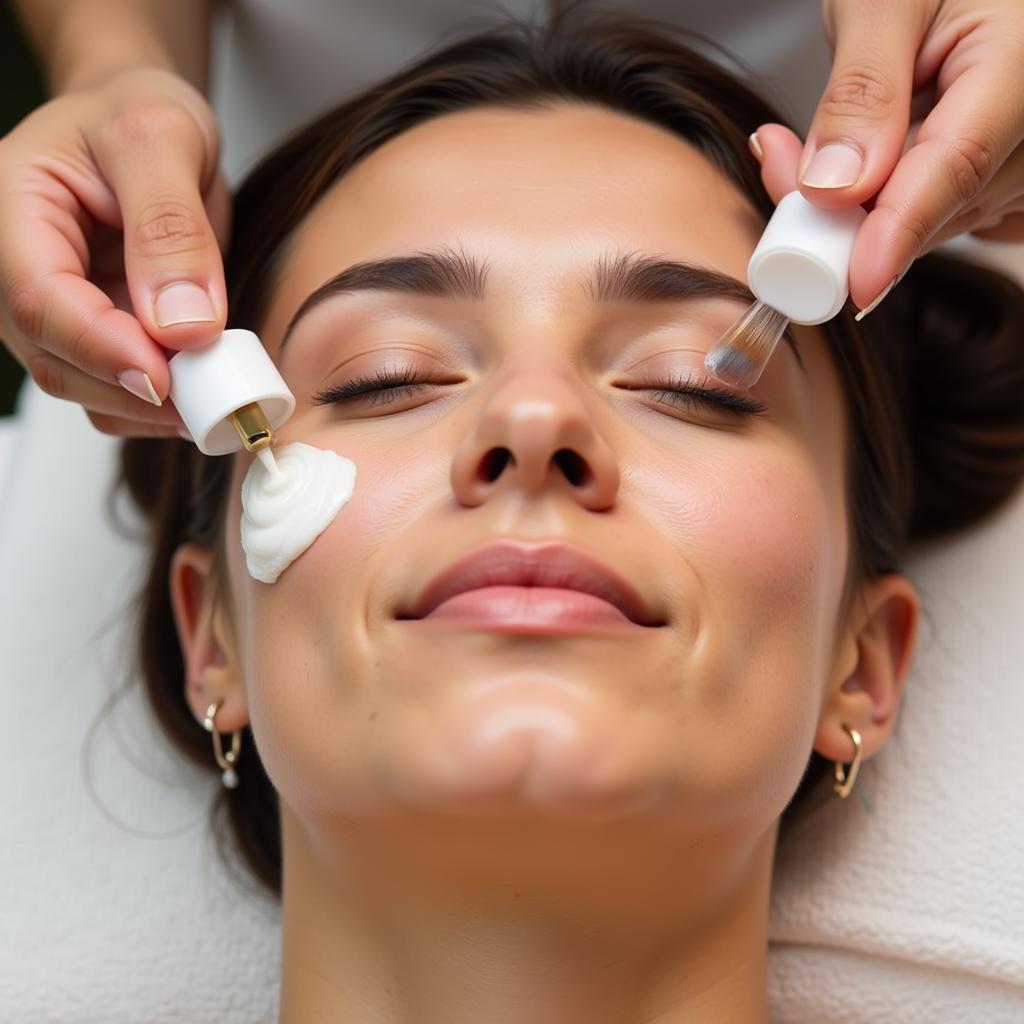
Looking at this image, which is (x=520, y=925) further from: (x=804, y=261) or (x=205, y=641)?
(x=804, y=261)

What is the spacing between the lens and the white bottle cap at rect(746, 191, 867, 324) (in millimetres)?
1077

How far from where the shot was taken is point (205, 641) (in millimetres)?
1461

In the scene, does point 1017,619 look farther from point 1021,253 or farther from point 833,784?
point 1021,253

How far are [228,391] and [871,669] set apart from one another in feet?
2.66

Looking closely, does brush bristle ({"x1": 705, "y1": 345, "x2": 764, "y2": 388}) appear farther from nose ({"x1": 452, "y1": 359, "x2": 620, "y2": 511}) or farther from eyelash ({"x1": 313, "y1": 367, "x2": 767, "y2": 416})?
nose ({"x1": 452, "y1": 359, "x2": 620, "y2": 511})

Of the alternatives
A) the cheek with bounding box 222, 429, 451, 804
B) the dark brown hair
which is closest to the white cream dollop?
the cheek with bounding box 222, 429, 451, 804

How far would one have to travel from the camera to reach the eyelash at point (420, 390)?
1206mm

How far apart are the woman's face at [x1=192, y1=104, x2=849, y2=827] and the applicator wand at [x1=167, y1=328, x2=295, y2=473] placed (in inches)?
3.2

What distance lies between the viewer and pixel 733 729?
1081mm

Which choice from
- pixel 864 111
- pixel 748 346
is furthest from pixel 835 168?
pixel 748 346

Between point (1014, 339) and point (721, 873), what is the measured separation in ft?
3.08

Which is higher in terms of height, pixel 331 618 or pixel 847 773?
pixel 331 618

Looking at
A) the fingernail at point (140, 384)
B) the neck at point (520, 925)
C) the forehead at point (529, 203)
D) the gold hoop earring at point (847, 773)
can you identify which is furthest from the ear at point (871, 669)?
the fingernail at point (140, 384)

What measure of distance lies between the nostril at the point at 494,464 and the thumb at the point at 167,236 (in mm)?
271
